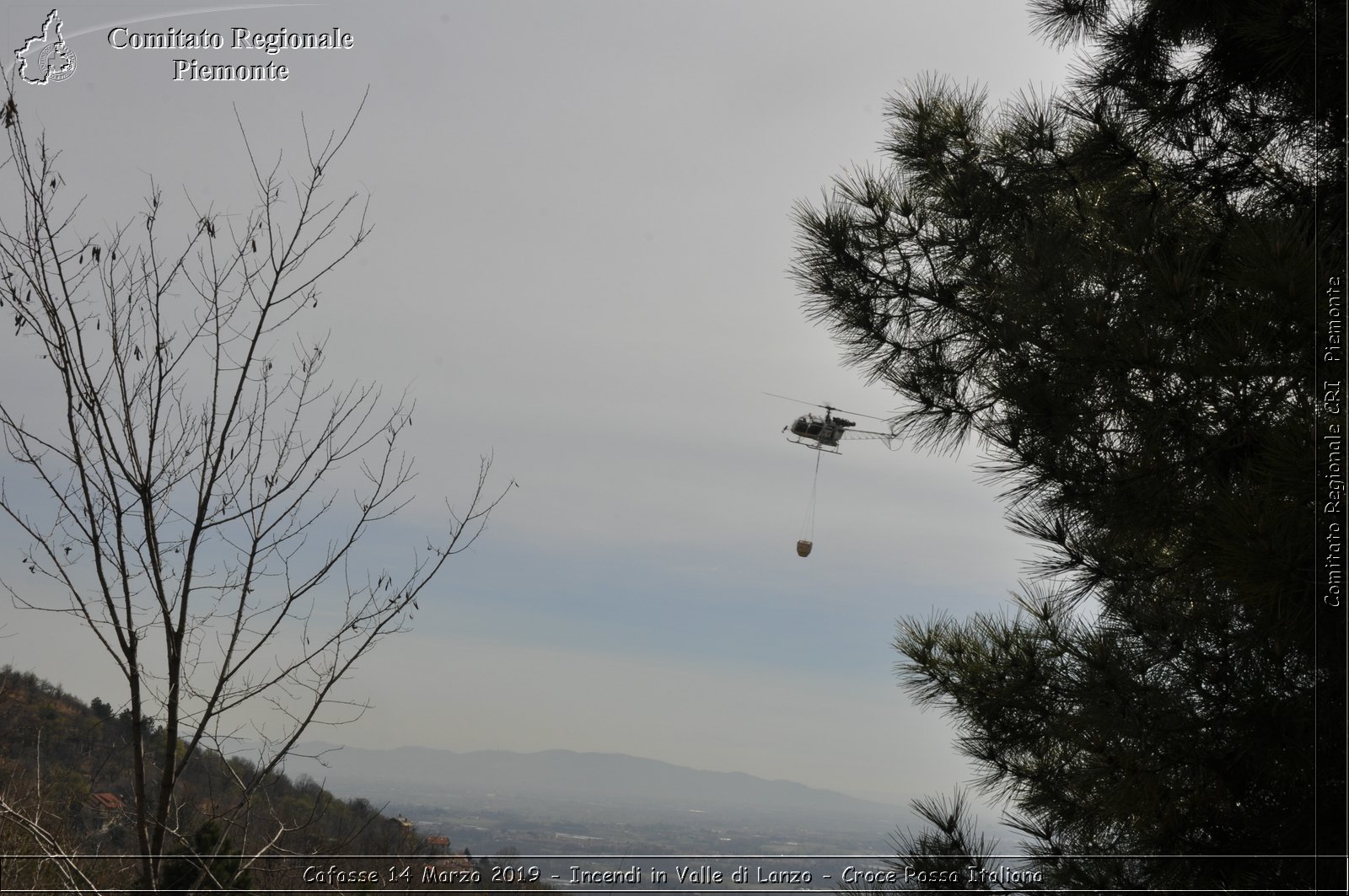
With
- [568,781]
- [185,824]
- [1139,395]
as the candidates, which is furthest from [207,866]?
[568,781]

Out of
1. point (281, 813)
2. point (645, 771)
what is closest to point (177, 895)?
point (281, 813)

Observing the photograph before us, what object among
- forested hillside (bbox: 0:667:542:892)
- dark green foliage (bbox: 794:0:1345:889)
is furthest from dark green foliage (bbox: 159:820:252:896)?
dark green foliage (bbox: 794:0:1345:889)

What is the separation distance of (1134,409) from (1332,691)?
2.23 feet

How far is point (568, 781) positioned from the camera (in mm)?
6867

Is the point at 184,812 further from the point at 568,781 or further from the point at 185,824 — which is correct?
the point at 568,781

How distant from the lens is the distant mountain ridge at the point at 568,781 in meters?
2.80

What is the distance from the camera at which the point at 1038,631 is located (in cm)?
278

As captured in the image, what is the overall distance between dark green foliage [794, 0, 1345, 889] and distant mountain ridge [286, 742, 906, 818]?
663 mm

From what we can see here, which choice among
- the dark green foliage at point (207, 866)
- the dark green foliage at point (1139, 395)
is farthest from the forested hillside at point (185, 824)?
the dark green foliage at point (1139, 395)

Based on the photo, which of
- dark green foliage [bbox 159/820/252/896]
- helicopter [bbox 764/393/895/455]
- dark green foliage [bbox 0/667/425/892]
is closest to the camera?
dark green foliage [bbox 159/820/252/896]

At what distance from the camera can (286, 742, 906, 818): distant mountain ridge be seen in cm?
280

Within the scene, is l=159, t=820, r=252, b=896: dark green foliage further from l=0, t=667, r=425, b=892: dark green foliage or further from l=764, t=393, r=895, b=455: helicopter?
l=764, t=393, r=895, b=455: helicopter

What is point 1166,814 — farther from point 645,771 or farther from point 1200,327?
point 645,771

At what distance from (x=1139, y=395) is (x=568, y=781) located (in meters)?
5.84
